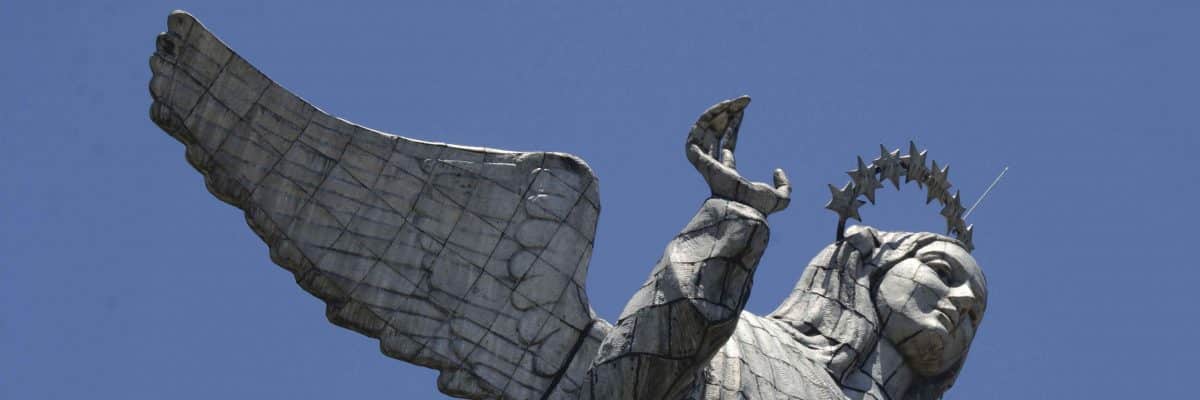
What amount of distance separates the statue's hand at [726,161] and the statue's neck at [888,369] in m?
2.44

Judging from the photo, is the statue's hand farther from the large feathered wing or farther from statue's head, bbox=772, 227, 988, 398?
statue's head, bbox=772, 227, 988, 398

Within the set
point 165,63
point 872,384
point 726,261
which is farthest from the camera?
point 872,384

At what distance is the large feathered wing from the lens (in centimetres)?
1817

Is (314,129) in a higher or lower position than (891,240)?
lower

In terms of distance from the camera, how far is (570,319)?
60.3 ft

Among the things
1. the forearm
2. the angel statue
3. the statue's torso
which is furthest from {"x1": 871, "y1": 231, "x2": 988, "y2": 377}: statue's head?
the forearm

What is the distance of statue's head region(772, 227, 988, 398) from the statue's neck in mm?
26

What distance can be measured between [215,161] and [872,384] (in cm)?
430

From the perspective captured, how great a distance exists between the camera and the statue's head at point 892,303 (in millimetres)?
19797

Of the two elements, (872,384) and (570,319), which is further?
(872,384)

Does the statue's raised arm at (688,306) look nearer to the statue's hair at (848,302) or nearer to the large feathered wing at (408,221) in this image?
the large feathered wing at (408,221)

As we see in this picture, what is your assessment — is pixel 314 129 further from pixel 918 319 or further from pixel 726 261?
pixel 918 319

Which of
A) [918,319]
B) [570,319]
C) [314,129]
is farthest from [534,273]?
[918,319]

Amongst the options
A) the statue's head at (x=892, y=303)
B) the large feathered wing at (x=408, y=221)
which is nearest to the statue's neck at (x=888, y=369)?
the statue's head at (x=892, y=303)
